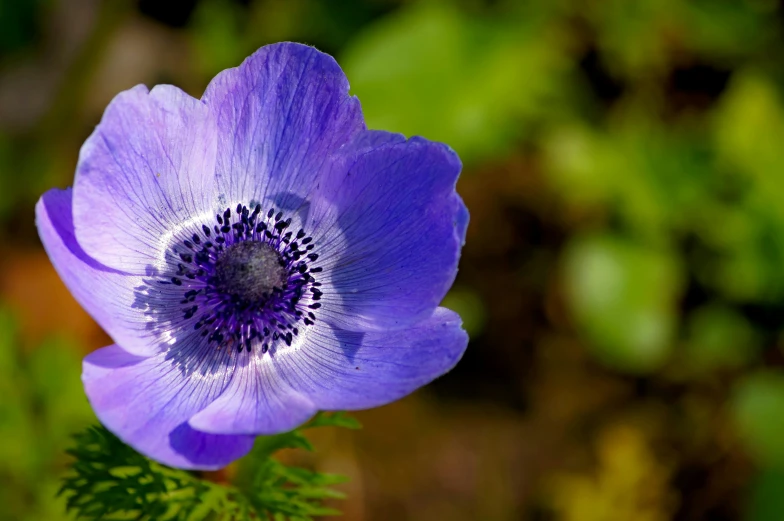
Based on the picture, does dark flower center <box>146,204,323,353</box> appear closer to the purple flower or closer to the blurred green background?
the purple flower

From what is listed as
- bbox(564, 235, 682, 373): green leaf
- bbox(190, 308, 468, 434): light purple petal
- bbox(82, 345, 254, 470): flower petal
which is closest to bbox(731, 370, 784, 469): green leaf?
bbox(564, 235, 682, 373): green leaf

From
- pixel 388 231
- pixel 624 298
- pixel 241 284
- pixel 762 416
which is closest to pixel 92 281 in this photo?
pixel 241 284

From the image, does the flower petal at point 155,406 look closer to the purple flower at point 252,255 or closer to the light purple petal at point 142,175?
the purple flower at point 252,255

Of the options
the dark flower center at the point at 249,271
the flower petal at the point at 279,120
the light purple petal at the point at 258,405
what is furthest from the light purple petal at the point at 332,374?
the flower petal at the point at 279,120

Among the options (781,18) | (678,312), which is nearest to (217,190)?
(678,312)

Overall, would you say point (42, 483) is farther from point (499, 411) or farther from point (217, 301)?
point (499, 411)

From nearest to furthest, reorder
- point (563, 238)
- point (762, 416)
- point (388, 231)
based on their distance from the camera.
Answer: point (388, 231), point (762, 416), point (563, 238)

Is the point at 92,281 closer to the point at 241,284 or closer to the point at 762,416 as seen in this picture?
the point at 241,284
